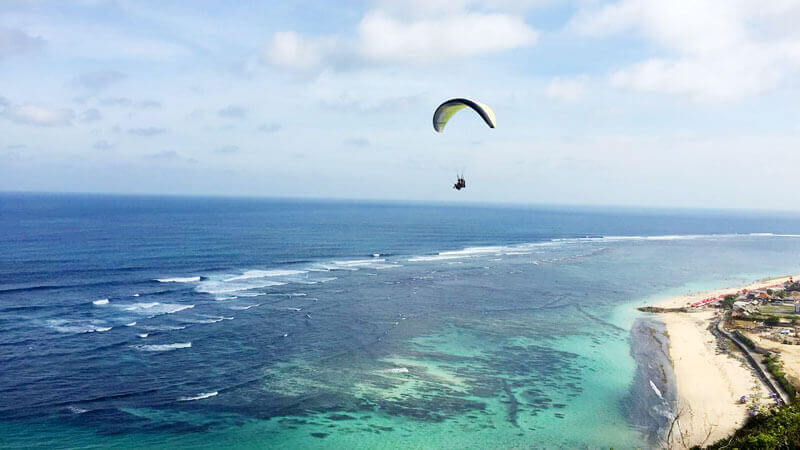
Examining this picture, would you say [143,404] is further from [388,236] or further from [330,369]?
[388,236]

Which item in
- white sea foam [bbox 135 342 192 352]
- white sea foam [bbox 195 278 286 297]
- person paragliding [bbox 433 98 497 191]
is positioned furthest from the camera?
white sea foam [bbox 195 278 286 297]

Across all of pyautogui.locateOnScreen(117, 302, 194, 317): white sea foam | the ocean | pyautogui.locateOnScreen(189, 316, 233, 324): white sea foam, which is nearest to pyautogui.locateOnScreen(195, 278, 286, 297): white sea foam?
the ocean

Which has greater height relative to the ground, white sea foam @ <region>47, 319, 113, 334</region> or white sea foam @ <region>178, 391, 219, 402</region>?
white sea foam @ <region>47, 319, 113, 334</region>

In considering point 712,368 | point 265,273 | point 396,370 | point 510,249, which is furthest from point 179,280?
point 510,249

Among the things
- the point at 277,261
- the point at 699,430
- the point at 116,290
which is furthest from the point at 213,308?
the point at 699,430

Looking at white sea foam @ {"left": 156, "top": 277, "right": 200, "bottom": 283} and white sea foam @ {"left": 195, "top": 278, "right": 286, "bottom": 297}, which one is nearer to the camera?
white sea foam @ {"left": 195, "top": 278, "right": 286, "bottom": 297}

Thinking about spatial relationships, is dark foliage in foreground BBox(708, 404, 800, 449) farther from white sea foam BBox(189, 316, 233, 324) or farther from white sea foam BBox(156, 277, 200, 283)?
white sea foam BBox(156, 277, 200, 283)

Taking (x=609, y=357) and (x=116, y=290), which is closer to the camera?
(x=609, y=357)
